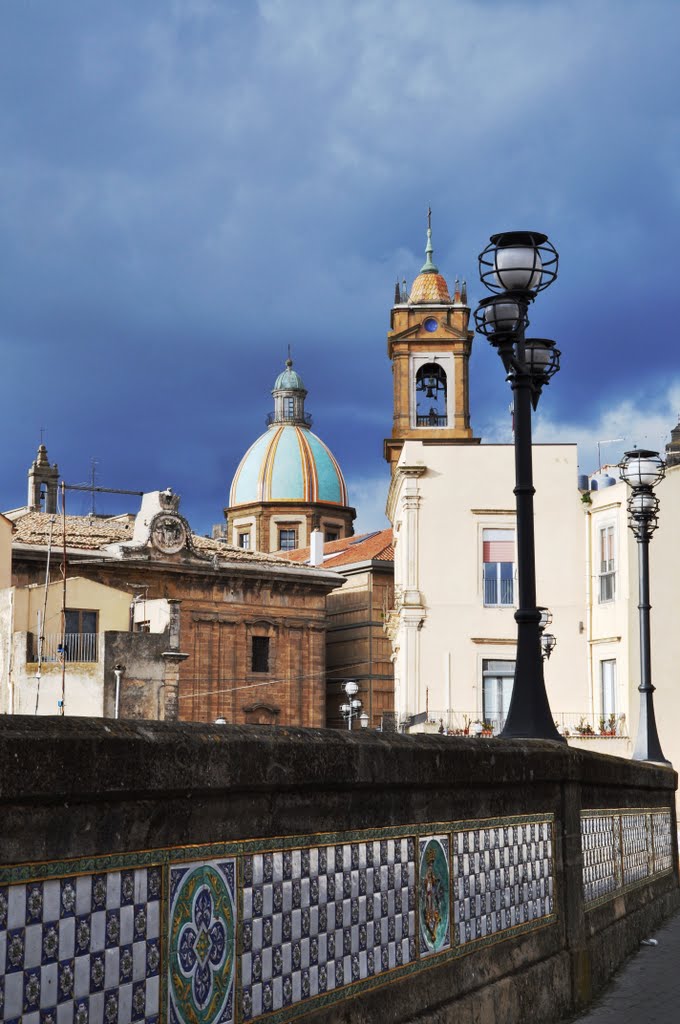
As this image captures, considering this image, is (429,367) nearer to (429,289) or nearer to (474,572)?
(429,289)

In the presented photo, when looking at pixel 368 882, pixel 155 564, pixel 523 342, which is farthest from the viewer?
pixel 155 564

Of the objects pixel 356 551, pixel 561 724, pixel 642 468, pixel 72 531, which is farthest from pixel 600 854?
pixel 356 551

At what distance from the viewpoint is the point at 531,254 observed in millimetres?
11211

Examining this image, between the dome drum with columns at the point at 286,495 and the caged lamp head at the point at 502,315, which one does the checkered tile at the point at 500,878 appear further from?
the dome drum with columns at the point at 286,495

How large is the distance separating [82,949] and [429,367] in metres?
Result: 57.2

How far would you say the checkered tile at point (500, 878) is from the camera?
714cm

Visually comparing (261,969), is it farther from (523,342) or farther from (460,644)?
(460,644)

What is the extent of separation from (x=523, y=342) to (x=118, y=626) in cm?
3808

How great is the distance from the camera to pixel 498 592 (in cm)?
4375

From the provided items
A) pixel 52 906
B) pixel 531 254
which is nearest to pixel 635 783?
pixel 531 254

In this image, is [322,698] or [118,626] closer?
[118,626]

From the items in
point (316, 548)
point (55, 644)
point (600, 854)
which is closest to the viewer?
point (600, 854)

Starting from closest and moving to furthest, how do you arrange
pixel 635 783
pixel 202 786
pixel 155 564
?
Answer: pixel 202 786 → pixel 635 783 → pixel 155 564

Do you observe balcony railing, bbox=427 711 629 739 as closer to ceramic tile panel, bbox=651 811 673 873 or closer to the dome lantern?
ceramic tile panel, bbox=651 811 673 873
